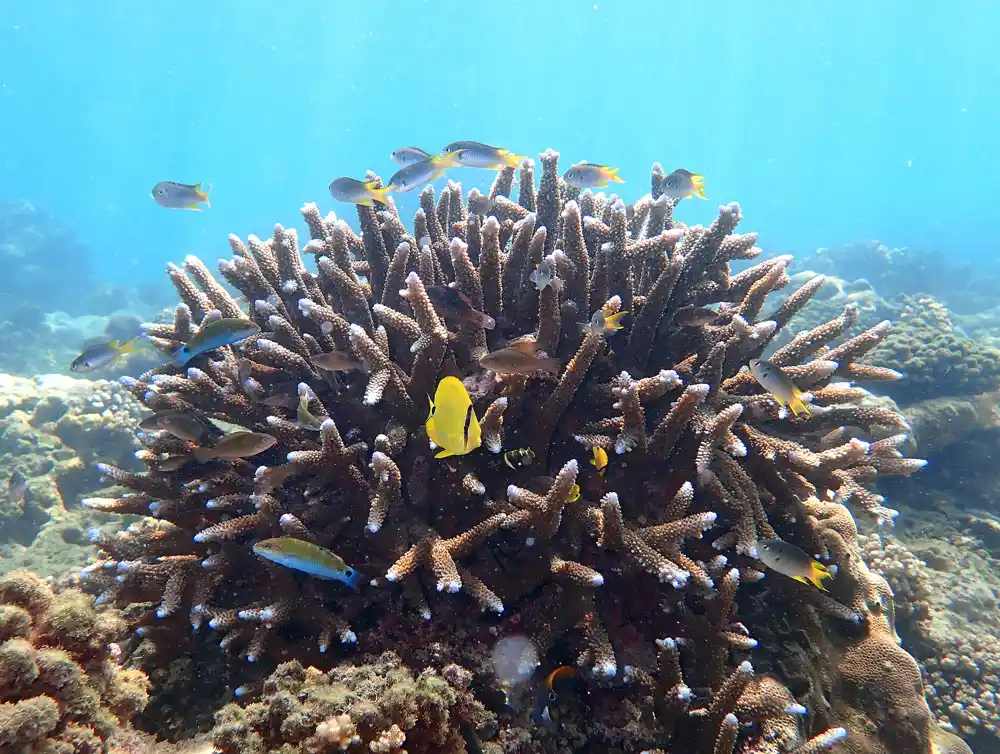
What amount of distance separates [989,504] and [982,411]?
1.54 m

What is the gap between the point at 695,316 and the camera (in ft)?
11.3

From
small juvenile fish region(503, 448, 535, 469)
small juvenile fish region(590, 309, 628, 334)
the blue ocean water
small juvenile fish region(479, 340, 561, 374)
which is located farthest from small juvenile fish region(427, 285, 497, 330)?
the blue ocean water

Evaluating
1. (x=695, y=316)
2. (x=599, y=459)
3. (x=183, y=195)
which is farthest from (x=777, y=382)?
(x=183, y=195)

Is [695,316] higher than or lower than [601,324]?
higher

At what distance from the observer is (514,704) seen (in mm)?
2369

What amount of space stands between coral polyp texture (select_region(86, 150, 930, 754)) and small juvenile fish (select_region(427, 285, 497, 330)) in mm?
26

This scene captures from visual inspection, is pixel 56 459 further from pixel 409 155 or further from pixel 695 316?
pixel 695 316

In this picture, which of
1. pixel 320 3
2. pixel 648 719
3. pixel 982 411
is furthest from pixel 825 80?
pixel 648 719

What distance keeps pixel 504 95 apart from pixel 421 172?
146 m

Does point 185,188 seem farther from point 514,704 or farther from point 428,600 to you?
point 514,704

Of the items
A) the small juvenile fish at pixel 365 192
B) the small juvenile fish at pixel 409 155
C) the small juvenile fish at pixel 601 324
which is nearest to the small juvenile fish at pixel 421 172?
the small juvenile fish at pixel 365 192

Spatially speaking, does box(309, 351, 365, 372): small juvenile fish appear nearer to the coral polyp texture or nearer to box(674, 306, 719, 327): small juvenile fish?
the coral polyp texture

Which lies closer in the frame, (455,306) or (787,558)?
(787,558)

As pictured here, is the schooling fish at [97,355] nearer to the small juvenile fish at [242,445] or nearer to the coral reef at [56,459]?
the small juvenile fish at [242,445]
